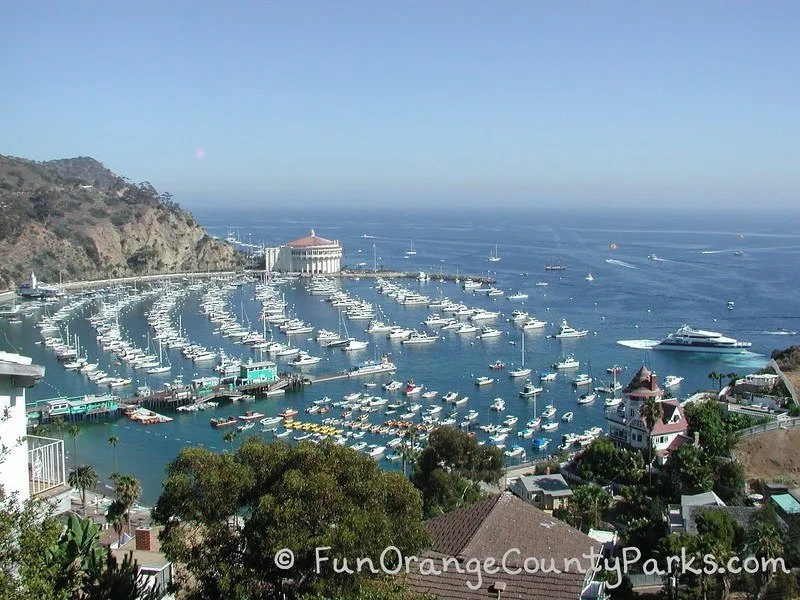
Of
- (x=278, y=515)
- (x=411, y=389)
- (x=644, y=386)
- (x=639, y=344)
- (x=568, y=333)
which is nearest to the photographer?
(x=278, y=515)

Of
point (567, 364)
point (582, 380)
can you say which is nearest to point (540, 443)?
point (582, 380)

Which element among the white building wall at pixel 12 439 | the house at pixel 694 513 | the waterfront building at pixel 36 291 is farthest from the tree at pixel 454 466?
the waterfront building at pixel 36 291

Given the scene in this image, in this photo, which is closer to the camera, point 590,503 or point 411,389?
point 590,503

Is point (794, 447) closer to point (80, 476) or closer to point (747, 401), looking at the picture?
point (747, 401)

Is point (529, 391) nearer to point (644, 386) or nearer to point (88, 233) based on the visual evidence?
point (644, 386)

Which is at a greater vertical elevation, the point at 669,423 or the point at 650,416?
the point at 650,416

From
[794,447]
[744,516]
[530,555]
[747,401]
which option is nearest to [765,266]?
[747,401]
